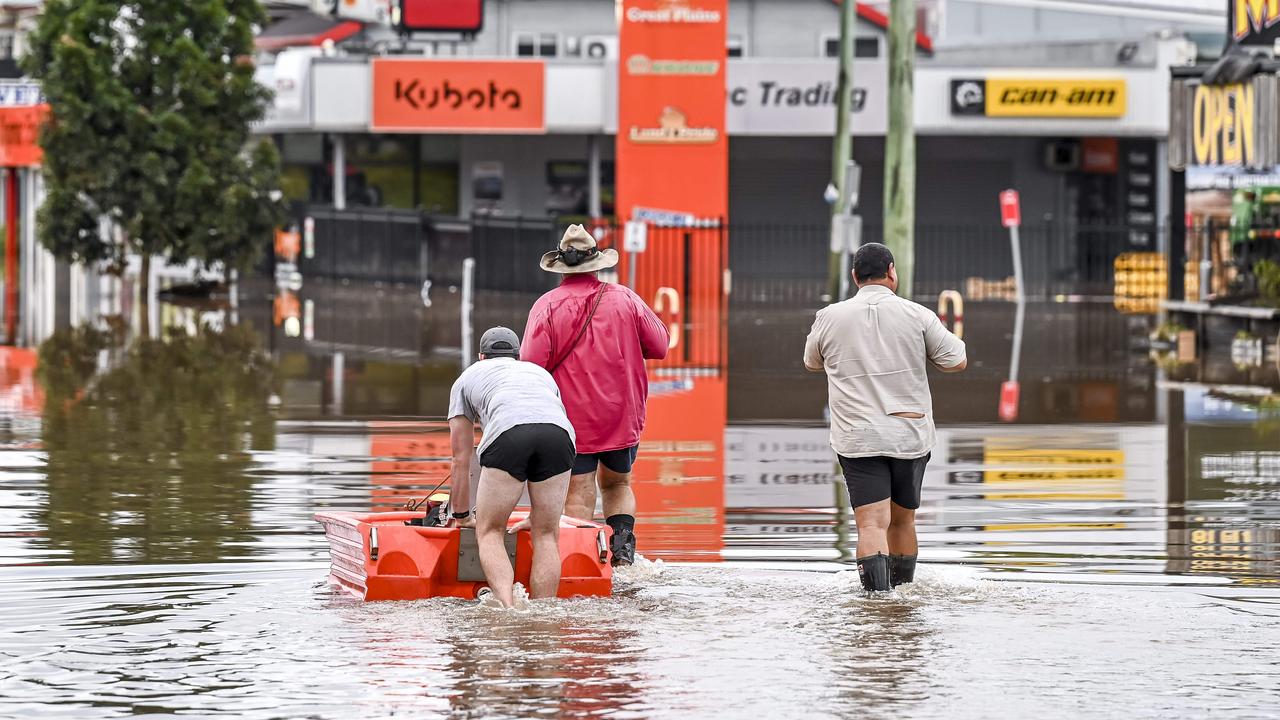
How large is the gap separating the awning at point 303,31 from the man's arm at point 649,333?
35.4 metres

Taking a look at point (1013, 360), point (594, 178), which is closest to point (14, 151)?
point (594, 178)

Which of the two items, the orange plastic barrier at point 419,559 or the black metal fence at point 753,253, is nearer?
the orange plastic barrier at point 419,559

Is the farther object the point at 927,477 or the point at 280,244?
the point at 280,244

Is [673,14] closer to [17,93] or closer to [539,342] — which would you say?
[17,93]

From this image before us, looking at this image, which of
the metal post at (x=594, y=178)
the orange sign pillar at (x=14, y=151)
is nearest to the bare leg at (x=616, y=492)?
the orange sign pillar at (x=14, y=151)

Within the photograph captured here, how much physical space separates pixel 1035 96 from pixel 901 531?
111 feet

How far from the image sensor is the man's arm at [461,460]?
9.55m

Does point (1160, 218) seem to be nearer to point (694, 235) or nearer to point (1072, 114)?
point (1072, 114)

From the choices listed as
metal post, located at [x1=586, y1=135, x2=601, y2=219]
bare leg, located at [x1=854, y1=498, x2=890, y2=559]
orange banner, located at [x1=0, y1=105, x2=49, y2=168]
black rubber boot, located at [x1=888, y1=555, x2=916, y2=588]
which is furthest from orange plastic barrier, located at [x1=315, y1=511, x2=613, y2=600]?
metal post, located at [x1=586, y1=135, x2=601, y2=219]

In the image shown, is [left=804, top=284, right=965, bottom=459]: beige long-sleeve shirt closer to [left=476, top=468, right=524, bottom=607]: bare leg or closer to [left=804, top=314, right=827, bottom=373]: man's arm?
[left=804, top=314, right=827, bottom=373]: man's arm

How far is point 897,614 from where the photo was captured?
9.45m

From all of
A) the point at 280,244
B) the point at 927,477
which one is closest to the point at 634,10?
the point at 280,244

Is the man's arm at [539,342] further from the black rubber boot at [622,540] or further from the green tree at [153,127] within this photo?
the green tree at [153,127]

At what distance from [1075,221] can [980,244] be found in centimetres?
208
